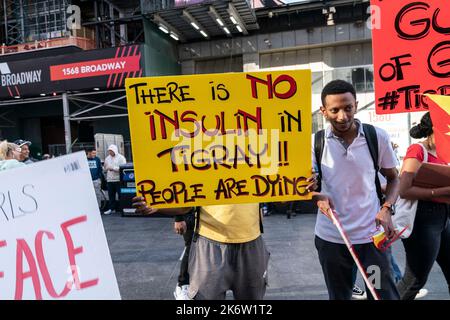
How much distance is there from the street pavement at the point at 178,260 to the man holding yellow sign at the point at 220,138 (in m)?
1.97

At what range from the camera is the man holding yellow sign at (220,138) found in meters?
1.90

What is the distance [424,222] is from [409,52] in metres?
1.16

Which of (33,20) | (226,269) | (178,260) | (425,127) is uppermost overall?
(33,20)

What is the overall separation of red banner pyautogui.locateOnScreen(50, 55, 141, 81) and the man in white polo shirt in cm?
1183

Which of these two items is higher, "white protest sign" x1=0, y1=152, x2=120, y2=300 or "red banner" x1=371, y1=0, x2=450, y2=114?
"red banner" x1=371, y1=0, x2=450, y2=114

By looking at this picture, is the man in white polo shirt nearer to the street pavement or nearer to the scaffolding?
the street pavement

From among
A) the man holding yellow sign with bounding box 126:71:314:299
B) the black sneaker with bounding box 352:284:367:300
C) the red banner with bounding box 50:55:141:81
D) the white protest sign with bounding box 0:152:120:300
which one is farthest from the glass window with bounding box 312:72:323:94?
the white protest sign with bounding box 0:152:120:300

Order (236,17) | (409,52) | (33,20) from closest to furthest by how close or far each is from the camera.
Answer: (409,52) → (236,17) → (33,20)

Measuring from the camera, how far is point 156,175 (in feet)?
6.25

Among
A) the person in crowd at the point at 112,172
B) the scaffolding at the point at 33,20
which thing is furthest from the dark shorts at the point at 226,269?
the scaffolding at the point at 33,20

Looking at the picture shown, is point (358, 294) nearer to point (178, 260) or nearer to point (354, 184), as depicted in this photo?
point (354, 184)

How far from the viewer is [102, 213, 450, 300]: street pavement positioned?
11.9 feet

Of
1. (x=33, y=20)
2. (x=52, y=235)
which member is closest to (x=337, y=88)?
(x=52, y=235)

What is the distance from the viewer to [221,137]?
6.30ft
